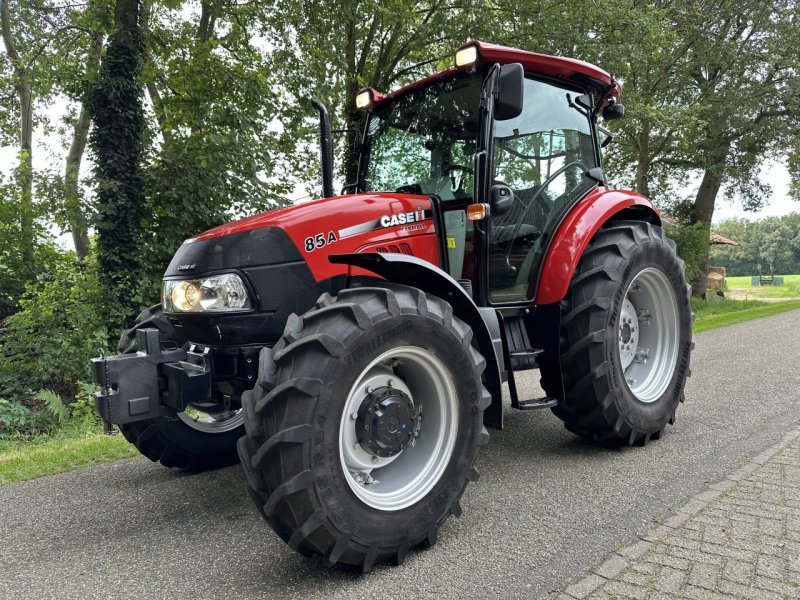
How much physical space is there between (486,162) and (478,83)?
48 centimetres

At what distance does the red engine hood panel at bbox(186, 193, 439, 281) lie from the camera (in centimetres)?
291

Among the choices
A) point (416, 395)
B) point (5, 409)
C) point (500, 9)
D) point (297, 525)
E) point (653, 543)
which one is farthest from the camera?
point (500, 9)

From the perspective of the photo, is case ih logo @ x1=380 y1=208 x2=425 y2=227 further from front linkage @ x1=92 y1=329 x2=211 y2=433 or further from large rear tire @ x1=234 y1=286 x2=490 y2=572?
front linkage @ x1=92 y1=329 x2=211 y2=433

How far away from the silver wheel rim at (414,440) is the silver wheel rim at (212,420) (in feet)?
4.41

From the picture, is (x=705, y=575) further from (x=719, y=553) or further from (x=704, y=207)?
(x=704, y=207)

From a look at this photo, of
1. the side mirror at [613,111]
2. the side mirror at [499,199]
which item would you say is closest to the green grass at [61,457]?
the side mirror at [499,199]

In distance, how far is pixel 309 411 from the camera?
7.48 ft

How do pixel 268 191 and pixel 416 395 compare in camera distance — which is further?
pixel 268 191

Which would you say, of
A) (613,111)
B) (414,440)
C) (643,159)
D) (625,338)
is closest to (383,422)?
(414,440)

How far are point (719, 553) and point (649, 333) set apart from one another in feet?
6.96

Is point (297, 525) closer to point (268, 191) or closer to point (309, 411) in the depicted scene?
point (309, 411)

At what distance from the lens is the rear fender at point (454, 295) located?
2.86 metres

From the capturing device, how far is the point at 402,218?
3297 millimetres

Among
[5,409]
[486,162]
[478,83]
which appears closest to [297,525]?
[486,162]
